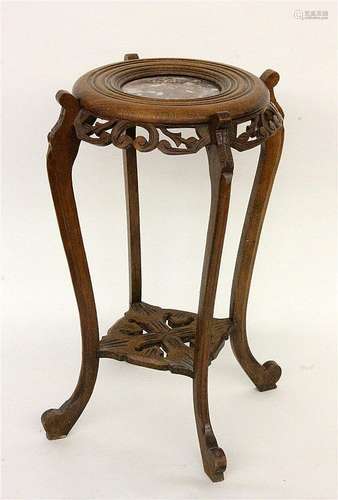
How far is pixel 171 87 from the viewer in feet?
6.16

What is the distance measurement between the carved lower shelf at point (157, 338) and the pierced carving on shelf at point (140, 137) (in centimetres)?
58

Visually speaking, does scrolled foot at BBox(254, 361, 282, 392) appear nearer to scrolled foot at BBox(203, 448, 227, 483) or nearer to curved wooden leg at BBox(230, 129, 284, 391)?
curved wooden leg at BBox(230, 129, 284, 391)

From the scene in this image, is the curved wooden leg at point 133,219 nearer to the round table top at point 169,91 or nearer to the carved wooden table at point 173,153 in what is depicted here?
the carved wooden table at point 173,153

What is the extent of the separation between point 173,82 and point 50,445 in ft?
3.02

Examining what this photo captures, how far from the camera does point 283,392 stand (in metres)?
2.29

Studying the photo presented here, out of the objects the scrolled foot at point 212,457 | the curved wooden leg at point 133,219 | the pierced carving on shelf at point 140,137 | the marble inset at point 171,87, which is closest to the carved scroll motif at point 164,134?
the pierced carving on shelf at point 140,137

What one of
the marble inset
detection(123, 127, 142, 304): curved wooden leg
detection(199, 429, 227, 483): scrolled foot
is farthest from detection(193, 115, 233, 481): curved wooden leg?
detection(123, 127, 142, 304): curved wooden leg

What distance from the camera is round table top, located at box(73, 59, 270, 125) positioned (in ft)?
5.44

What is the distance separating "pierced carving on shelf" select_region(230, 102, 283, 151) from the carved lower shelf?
56 cm

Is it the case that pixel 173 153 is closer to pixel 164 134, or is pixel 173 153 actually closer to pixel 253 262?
pixel 164 134

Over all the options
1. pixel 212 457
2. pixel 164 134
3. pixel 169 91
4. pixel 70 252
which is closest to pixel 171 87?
pixel 169 91

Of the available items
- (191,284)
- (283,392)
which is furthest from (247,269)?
(191,284)

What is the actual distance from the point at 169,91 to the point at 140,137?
21cm

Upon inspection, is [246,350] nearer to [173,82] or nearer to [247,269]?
[247,269]
